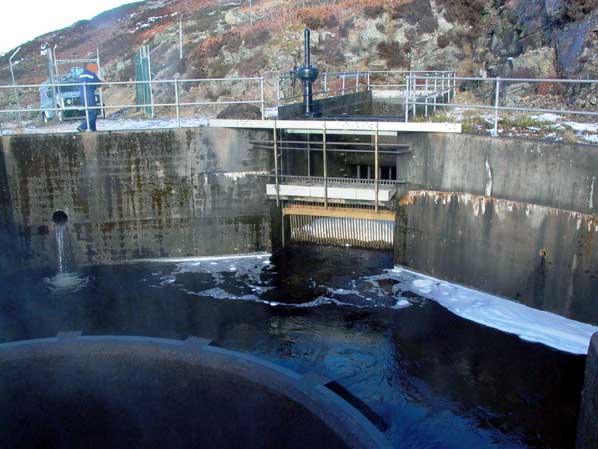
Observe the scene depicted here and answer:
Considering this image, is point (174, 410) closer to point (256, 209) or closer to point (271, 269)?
point (271, 269)

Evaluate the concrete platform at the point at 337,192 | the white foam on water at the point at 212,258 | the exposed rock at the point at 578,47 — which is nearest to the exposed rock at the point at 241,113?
the concrete platform at the point at 337,192

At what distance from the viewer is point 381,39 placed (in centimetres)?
2628

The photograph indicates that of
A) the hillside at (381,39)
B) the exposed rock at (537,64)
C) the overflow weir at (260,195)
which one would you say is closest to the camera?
the overflow weir at (260,195)

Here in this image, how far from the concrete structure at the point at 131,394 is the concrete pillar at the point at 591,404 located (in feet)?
7.68

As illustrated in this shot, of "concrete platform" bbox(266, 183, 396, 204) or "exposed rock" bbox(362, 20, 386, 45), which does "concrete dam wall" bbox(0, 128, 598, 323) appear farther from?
"exposed rock" bbox(362, 20, 386, 45)

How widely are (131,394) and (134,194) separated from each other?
6633mm

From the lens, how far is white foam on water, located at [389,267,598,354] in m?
8.52

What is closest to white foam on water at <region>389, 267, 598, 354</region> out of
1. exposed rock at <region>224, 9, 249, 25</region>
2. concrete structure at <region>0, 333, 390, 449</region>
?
concrete structure at <region>0, 333, 390, 449</region>

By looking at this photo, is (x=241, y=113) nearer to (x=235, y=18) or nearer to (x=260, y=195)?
(x=260, y=195)

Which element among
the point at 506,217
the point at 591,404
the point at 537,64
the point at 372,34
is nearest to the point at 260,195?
the point at 506,217

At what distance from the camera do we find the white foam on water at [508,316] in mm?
8516

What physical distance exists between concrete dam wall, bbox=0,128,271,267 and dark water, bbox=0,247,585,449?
48 cm

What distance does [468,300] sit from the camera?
392 inches

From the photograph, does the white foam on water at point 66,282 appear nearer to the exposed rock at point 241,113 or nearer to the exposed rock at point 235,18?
the exposed rock at point 241,113
